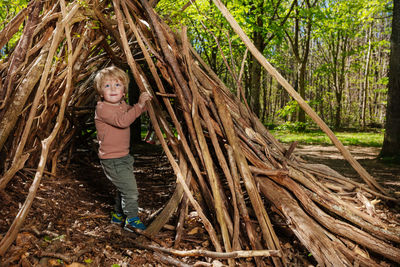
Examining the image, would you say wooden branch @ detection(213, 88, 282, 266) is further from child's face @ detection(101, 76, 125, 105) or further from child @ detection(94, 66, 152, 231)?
child's face @ detection(101, 76, 125, 105)

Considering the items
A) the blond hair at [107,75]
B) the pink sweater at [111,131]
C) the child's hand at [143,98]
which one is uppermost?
the blond hair at [107,75]

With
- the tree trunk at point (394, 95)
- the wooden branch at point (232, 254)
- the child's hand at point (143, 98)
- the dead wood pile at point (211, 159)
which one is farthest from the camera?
the tree trunk at point (394, 95)

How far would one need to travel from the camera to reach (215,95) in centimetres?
→ 205

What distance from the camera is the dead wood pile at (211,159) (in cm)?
180

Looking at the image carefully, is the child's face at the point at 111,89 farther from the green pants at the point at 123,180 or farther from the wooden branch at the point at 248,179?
the wooden branch at the point at 248,179

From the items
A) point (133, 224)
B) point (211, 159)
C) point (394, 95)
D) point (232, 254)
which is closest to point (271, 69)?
point (211, 159)

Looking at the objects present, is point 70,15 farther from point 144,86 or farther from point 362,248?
point 362,248

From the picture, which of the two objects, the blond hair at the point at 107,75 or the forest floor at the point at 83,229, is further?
the blond hair at the point at 107,75

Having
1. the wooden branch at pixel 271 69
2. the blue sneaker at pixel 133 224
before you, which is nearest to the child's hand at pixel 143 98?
the wooden branch at pixel 271 69

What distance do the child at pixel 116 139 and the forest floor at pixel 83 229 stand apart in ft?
0.83

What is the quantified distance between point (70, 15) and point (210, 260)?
6.89 feet

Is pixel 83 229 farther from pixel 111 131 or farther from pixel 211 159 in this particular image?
pixel 211 159

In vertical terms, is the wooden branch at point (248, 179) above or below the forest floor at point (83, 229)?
above

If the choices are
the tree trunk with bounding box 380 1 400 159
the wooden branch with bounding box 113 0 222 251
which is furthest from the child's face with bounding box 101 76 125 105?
the tree trunk with bounding box 380 1 400 159
